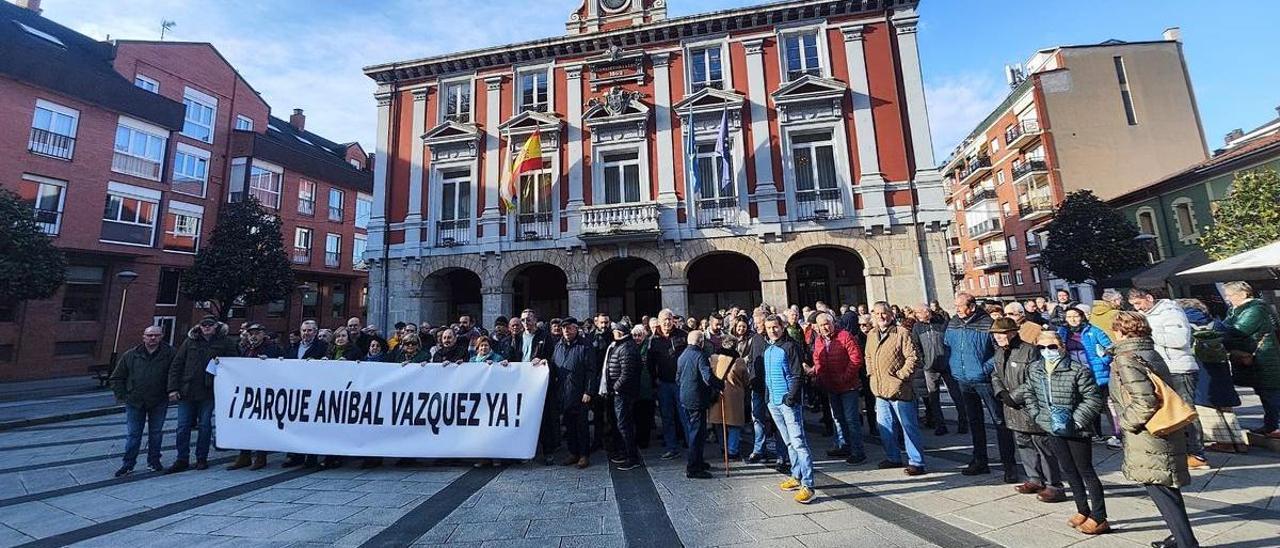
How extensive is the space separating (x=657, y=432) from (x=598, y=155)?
410 inches

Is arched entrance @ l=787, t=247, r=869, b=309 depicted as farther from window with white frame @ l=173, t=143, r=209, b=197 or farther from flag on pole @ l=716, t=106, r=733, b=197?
window with white frame @ l=173, t=143, r=209, b=197

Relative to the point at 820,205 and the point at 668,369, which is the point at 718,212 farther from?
the point at 668,369

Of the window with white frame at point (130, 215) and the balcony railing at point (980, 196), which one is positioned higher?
the balcony railing at point (980, 196)

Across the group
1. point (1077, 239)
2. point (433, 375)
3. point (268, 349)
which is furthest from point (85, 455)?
point (1077, 239)

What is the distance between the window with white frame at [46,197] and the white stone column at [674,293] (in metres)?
24.2

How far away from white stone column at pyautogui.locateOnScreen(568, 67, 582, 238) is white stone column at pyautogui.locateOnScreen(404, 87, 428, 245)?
18.3ft

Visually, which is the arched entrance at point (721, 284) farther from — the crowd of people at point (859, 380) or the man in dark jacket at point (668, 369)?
the man in dark jacket at point (668, 369)

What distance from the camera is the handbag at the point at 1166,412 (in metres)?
3.31

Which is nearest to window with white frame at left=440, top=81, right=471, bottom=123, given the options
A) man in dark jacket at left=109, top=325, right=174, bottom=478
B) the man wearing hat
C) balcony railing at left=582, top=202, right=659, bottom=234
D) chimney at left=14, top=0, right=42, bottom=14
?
balcony railing at left=582, top=202, right=659, bottom=234

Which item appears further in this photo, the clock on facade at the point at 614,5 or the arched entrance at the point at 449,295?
the clock on facade at the point at 614,5

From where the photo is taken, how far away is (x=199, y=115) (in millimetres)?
25828

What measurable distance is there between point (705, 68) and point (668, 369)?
41.8ft

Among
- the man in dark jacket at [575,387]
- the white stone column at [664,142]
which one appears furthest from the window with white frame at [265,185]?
the man in dark jacket at [575,387]

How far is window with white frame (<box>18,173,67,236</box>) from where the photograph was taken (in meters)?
18.6
